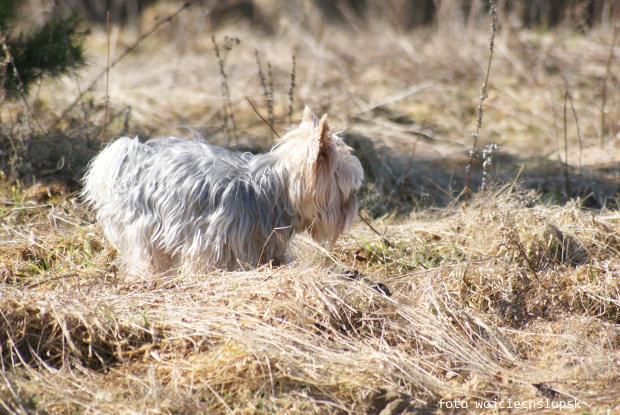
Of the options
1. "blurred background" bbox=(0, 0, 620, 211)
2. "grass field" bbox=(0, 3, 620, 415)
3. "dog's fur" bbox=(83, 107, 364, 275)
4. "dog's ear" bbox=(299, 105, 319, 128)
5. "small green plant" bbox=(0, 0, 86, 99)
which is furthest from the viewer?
"blurred background" bbox=(0, 0, 620, 211)

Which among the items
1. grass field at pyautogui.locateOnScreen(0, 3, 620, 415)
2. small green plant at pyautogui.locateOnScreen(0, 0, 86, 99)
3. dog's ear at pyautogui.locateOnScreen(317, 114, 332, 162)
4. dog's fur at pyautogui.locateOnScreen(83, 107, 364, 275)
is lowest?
grass field at pyautogui.locateOnScreen(0, 3, 620, 415)

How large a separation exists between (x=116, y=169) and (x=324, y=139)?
47.7 inches

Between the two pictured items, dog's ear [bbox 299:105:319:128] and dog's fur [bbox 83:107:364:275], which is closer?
dog's fur [bbox 83:107:364:275]

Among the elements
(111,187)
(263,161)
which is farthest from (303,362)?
(111,187)

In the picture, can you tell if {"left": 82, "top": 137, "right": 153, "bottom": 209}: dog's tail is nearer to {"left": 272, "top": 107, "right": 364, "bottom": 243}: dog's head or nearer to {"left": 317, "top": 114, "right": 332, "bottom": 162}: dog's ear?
{"left": 272, "top": 107, "right": 364, "bottom": 243}: dog's head

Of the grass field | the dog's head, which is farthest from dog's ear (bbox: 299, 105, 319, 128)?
the grass field

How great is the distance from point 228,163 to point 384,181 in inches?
89.4

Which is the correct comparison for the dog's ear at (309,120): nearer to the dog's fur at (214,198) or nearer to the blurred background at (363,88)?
the dog's fur at (214,198)

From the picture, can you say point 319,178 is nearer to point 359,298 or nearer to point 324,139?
point 324,139

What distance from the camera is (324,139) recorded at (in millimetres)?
3238

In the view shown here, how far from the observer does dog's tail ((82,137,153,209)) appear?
3402 millimetres

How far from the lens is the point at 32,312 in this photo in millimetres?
2967

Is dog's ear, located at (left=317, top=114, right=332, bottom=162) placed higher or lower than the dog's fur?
higher

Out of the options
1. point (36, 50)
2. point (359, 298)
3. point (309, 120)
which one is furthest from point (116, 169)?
point (36, 50)
